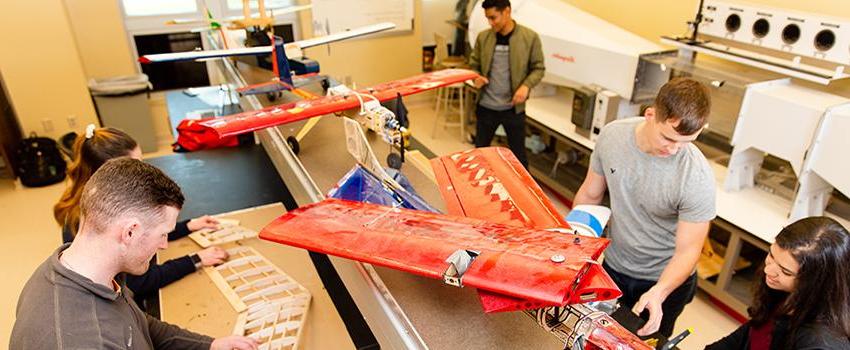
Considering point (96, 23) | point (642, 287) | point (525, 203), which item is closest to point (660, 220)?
point (642, 287)

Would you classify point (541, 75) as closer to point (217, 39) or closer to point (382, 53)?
point (217, 39)

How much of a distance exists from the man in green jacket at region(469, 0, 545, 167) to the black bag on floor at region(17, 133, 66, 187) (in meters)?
4.67

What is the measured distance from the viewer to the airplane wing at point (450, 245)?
129 centimetres

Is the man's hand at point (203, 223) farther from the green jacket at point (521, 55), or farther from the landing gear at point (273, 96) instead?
the green jacket at point (521, 55)

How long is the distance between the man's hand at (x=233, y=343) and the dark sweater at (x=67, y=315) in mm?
424

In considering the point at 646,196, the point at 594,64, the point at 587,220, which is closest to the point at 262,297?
the point at 587,220

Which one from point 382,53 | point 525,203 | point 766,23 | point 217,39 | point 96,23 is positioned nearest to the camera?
point 525,203

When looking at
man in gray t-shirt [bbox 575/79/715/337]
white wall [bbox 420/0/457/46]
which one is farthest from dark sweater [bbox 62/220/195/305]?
white wall [bbox 420/0/457/46]

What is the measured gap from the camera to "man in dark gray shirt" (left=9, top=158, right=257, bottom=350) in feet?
4.18

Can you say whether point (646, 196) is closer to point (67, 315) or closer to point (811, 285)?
point (811, 285)

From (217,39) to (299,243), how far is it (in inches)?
136

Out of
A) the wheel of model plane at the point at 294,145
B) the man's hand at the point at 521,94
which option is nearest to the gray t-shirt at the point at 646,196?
the wheel of model plane at the point at 294,145

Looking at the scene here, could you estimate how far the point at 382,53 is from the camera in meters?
7.21

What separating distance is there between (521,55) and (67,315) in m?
3.73
